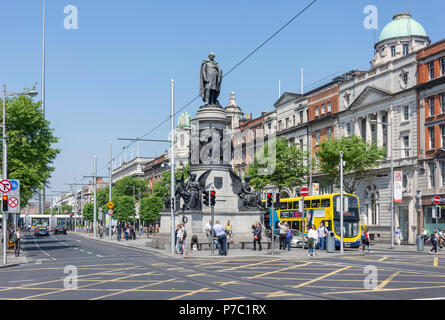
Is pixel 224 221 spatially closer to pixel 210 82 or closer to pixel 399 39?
pixel 210 82

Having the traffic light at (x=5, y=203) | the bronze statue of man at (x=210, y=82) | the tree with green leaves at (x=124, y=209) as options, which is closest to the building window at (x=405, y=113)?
the bronze statue of man at (x=210, y=82)

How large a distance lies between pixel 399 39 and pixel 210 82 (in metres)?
31.1

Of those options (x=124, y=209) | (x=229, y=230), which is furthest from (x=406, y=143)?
(x=124, y=209)

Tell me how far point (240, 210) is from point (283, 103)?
47.6 metres

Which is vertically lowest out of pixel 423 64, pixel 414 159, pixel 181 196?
pixel 181 196

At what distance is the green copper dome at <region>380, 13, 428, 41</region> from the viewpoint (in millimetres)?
63000

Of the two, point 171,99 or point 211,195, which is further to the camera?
point 171,99

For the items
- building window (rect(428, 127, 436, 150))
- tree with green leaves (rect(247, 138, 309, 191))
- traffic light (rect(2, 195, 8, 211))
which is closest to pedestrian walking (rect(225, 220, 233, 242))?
traffic light (rect(2, 195, 8, 211))

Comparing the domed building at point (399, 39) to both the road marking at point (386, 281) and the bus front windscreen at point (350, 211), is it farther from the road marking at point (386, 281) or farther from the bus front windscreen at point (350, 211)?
the road marking at point (386, 281)

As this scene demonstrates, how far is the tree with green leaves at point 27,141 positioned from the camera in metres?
42.5

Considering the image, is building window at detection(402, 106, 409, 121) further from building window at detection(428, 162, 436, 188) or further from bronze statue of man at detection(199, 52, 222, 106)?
bronze statue of man at detection(199, 52, 222, 106)
